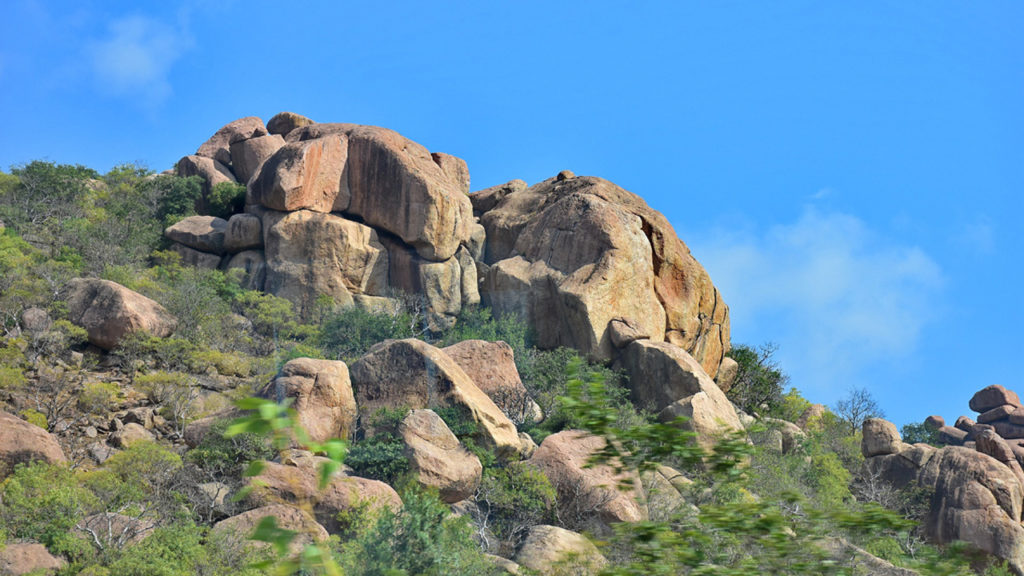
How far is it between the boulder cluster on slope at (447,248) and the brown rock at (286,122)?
8.02 meters

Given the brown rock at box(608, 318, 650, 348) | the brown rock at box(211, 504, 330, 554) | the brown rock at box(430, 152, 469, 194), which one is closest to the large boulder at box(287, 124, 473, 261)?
the brown rock at box(430, 152, 469, 194)

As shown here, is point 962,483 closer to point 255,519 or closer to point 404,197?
point 404,197

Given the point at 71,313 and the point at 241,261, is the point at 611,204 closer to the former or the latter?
the point at 241,261

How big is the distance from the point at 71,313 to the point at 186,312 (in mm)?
3451

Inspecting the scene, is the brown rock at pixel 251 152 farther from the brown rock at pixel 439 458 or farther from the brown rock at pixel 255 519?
the brown rock at pixel 255 519

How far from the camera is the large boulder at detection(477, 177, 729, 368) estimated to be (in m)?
31.5

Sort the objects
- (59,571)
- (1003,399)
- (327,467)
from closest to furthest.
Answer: (327,467) < (59,571) < (1003,399)

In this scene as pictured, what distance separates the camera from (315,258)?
107ft

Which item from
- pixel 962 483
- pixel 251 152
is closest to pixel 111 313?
pixel 251 152

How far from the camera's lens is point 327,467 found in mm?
2152

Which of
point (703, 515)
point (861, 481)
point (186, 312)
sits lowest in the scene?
point (703, 515)

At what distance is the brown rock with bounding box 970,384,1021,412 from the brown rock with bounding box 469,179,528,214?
113ft

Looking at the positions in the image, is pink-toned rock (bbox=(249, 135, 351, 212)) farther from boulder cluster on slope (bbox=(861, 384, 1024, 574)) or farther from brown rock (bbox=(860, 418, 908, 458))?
boulder cluster on slope (bbox=(861, 384, 1024, 574))

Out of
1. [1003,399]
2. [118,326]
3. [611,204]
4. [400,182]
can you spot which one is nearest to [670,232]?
[611,204]
